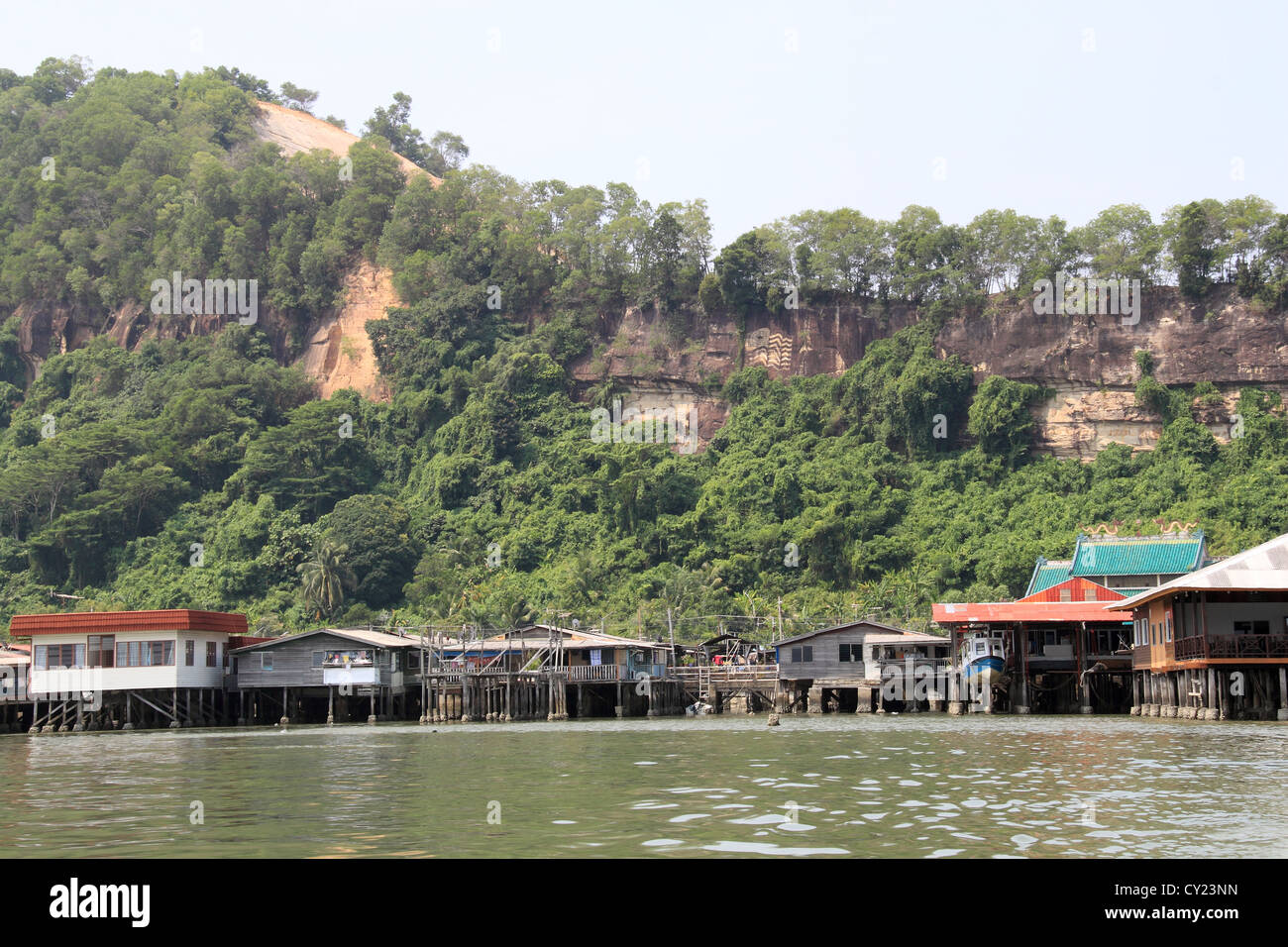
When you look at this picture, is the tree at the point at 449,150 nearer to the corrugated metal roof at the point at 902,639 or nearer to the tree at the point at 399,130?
the tree at the point at 399,130

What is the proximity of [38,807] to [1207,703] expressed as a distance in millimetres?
31344

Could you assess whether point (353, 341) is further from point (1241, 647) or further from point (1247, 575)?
point (1241, 647)

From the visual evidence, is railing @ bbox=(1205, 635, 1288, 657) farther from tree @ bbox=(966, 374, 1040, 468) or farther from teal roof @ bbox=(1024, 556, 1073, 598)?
tree @ bbox=(966, 374, 1040, 468)

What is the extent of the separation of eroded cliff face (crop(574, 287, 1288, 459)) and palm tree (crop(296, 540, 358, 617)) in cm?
2577

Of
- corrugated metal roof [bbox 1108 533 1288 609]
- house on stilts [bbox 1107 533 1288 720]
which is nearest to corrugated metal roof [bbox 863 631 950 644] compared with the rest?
house on stilts [bbox 1107 533 1288 720]

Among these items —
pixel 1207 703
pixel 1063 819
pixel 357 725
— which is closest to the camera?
pixel 1063 819

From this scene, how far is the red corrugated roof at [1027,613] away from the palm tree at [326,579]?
1580 inches

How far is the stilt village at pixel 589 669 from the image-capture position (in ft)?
171

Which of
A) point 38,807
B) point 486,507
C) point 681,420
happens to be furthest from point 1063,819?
point 681,420

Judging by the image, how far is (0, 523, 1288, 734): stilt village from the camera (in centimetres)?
5206

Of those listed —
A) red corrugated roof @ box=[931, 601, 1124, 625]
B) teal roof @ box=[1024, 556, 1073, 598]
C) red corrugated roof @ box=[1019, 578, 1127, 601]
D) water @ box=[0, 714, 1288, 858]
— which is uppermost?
teal roof @ box=[1024, 556, 1073, 598]

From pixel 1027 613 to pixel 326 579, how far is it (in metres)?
43.7
